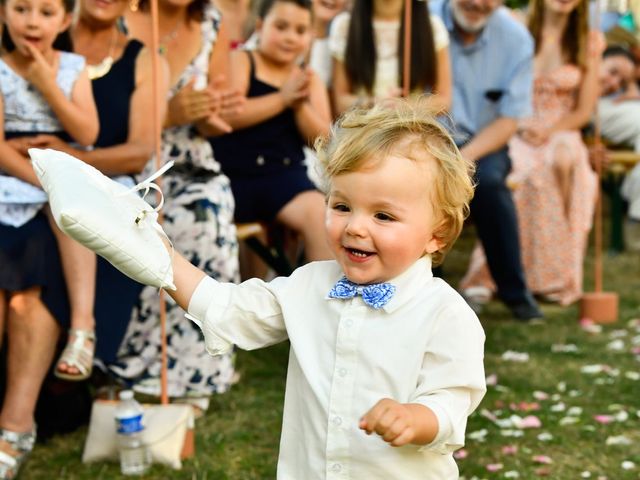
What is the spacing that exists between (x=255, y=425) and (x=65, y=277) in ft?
2.83

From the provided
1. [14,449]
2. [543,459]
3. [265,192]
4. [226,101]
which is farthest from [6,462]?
[265,192]

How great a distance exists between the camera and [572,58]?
20.8ft

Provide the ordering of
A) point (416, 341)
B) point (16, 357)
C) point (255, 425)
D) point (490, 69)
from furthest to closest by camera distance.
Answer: point (490, 69), point (255, 425), point (16, 357), point (416, 341)

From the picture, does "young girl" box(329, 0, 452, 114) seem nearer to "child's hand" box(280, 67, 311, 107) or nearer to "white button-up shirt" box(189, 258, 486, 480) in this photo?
"child's hand" box(280, 67, 311, 107)

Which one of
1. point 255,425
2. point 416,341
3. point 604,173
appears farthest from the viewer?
point 604,173

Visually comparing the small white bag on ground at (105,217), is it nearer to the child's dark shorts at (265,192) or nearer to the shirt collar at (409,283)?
the shirt collar at (409,283)

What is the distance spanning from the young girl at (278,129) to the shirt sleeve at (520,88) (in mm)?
1273

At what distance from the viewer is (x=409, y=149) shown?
2.10 metres

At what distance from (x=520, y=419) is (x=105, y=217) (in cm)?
225

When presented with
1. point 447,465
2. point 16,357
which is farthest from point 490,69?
point 447,465

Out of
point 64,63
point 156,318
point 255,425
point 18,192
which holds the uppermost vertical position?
point 64,63

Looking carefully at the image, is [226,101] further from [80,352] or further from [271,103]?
[80,352]

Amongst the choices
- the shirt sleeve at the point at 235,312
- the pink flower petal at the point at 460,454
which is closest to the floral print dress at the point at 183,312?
the pink flower petal at the point at 460,454

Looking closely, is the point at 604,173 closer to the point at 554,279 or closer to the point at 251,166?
the point at 554,279
